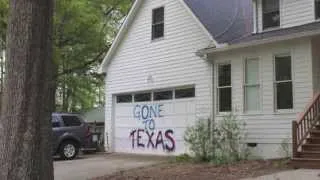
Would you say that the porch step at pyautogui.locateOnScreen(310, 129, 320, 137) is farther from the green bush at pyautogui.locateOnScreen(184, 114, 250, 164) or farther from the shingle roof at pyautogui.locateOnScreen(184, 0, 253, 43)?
the shingle roof at pyautogui.locateOnScreen(184, 0, 253, 43)

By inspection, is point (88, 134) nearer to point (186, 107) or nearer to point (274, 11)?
point (186, 107)

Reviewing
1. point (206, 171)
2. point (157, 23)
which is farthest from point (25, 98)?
point (157, 23)

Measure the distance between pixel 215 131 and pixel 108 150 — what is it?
26.4ft

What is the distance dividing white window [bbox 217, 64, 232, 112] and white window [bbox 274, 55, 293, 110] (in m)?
2.07

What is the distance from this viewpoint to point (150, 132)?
928 inches

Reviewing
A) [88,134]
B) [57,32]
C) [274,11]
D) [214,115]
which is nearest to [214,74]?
[214,115]

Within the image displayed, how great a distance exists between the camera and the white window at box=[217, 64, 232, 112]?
782 inches

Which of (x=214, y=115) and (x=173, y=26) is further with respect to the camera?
(x=173, y=26)

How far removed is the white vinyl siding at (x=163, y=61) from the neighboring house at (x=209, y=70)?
1.5 inches

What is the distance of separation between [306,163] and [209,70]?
6.42 meters

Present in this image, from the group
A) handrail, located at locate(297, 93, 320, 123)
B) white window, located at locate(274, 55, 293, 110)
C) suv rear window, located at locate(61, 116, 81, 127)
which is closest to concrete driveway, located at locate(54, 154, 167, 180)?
suv rear window, located at locate(61, 116, 81, 127)

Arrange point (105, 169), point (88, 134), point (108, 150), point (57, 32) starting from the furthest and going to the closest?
point (57, 32) < point (108, 150) < point (88, 134) < point (105, 169)

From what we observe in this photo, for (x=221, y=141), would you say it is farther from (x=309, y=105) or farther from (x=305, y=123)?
(x=309, y=105)

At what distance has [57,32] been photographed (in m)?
28.3
